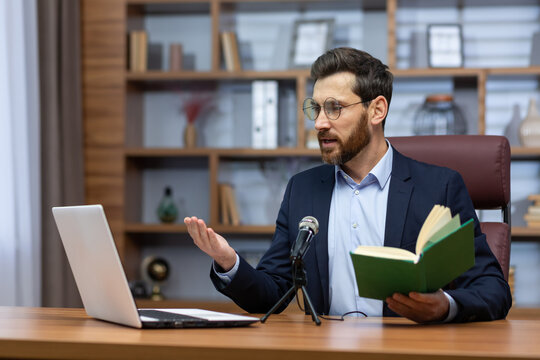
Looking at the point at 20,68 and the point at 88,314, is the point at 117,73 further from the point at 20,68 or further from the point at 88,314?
the point at 88,314

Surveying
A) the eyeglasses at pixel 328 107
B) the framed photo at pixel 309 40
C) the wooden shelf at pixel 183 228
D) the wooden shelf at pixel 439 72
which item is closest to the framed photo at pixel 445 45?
the wooden shelf at pixel 439 72

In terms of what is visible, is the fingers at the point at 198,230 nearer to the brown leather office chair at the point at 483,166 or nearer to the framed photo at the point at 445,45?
the brown leather office chair at the point at 483,166

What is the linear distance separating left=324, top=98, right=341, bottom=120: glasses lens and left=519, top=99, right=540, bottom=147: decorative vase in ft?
6.24

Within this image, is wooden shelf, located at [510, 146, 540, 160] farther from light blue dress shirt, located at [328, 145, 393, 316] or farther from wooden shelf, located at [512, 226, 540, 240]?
light blue dress shirt, located at [328, 145, 393, 316]

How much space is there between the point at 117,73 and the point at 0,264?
3.85 ft

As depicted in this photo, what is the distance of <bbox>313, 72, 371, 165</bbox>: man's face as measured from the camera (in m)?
2.01

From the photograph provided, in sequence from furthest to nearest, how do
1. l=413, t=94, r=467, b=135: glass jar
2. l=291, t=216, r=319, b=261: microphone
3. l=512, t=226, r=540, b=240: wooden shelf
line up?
l=413, t=94, r=467, b=135: glass jar
l=512, t=226, r=540, b=240: wooden shelf
l=291, t=216, r=319, b=261: microphone

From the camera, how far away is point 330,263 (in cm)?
195

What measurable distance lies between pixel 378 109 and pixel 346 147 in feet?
0.55

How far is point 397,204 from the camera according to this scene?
1.91m

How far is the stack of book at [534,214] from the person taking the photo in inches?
141

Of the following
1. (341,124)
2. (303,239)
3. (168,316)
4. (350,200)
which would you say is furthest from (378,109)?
(168,316)

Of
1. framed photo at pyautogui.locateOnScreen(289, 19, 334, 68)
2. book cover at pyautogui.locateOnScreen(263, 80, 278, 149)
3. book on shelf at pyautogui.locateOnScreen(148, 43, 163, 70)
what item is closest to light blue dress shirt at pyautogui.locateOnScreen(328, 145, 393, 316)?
book cover at pyautogui.locateOnScreen(263, 80, 278, 149)

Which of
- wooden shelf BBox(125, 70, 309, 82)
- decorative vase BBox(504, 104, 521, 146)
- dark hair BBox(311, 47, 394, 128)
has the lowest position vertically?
decorative vase BBox(504, 104, 521, 146)
